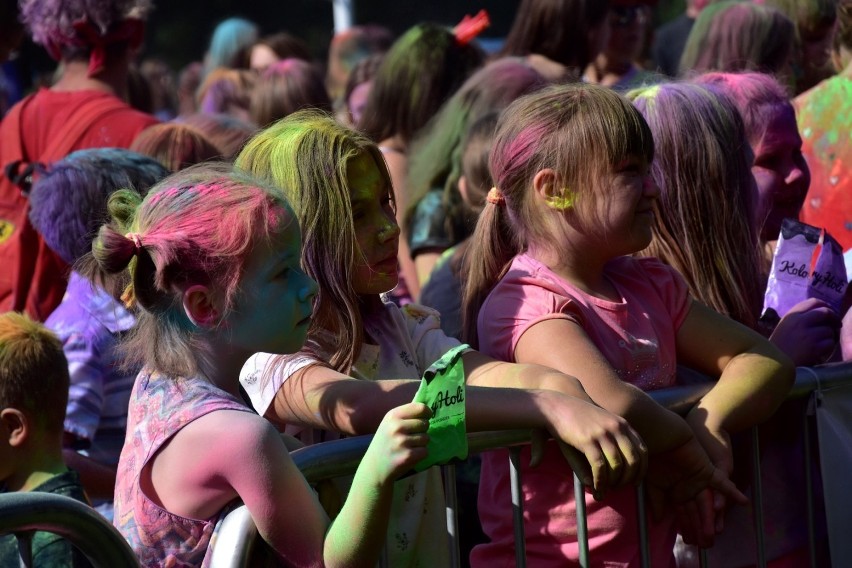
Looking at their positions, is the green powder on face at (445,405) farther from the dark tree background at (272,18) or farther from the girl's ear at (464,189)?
the dark tree background at (272,18)

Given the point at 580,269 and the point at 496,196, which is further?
the point at 496,196

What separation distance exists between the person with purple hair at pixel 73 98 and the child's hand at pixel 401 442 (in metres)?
2.64

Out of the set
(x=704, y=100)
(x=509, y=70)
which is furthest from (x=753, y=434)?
(x=509, y=70)

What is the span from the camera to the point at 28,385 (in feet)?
10.1

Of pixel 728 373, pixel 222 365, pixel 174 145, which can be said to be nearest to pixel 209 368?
pixel 222 365

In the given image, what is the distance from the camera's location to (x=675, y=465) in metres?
2.54

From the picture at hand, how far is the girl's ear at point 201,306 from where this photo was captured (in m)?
2.20

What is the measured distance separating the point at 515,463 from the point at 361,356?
45cm

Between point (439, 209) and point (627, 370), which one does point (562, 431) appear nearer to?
point (627, 370)

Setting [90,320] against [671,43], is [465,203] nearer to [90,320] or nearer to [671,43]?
[90,320]

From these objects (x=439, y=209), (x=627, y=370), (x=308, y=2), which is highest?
(x=627, y=370)

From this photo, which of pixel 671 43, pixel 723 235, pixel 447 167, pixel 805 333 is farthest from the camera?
pixel 671 43

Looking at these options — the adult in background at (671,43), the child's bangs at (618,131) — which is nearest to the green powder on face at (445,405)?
the child's bangs at (618,131)

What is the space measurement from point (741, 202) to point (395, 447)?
165cm
